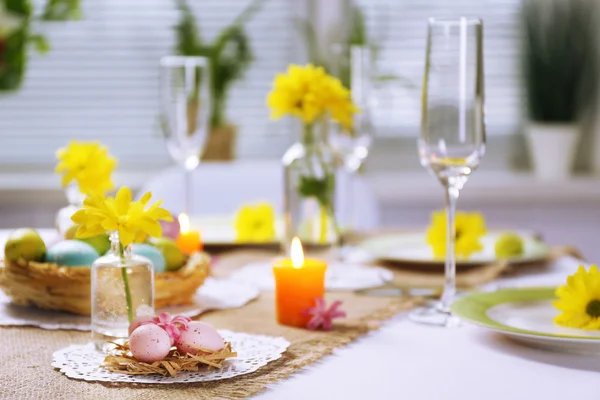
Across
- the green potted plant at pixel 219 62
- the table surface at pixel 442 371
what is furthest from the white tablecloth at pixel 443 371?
the green potted plant at pixel 219 62

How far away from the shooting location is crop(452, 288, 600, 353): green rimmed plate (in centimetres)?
86

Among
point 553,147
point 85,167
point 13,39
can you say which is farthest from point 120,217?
point 553,147

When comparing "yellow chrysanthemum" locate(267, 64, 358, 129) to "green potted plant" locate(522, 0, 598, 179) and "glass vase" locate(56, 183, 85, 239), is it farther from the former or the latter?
"green potted plant" locate(522, 0, 598, 179)

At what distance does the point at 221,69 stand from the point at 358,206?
76 centimetres

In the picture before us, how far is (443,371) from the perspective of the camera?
32.4 inches

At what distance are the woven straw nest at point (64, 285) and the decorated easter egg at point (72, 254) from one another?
2cm

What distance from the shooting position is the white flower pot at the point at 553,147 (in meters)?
2.89

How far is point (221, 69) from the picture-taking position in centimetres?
279

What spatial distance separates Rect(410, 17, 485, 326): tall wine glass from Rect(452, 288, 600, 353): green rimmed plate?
160mm

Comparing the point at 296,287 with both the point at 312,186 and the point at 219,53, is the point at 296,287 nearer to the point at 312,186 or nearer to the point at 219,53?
the point at 312,186

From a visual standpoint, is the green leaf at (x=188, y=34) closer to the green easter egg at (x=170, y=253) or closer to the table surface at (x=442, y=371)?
the green easter egg at (x=170, y=253)

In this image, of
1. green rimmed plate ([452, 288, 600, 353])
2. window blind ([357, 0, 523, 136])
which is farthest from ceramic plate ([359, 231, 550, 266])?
window blind ([357, 0, 523, 136])

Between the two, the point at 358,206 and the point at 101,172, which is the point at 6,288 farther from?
the point at 358,206

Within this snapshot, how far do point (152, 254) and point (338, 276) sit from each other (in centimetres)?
35
